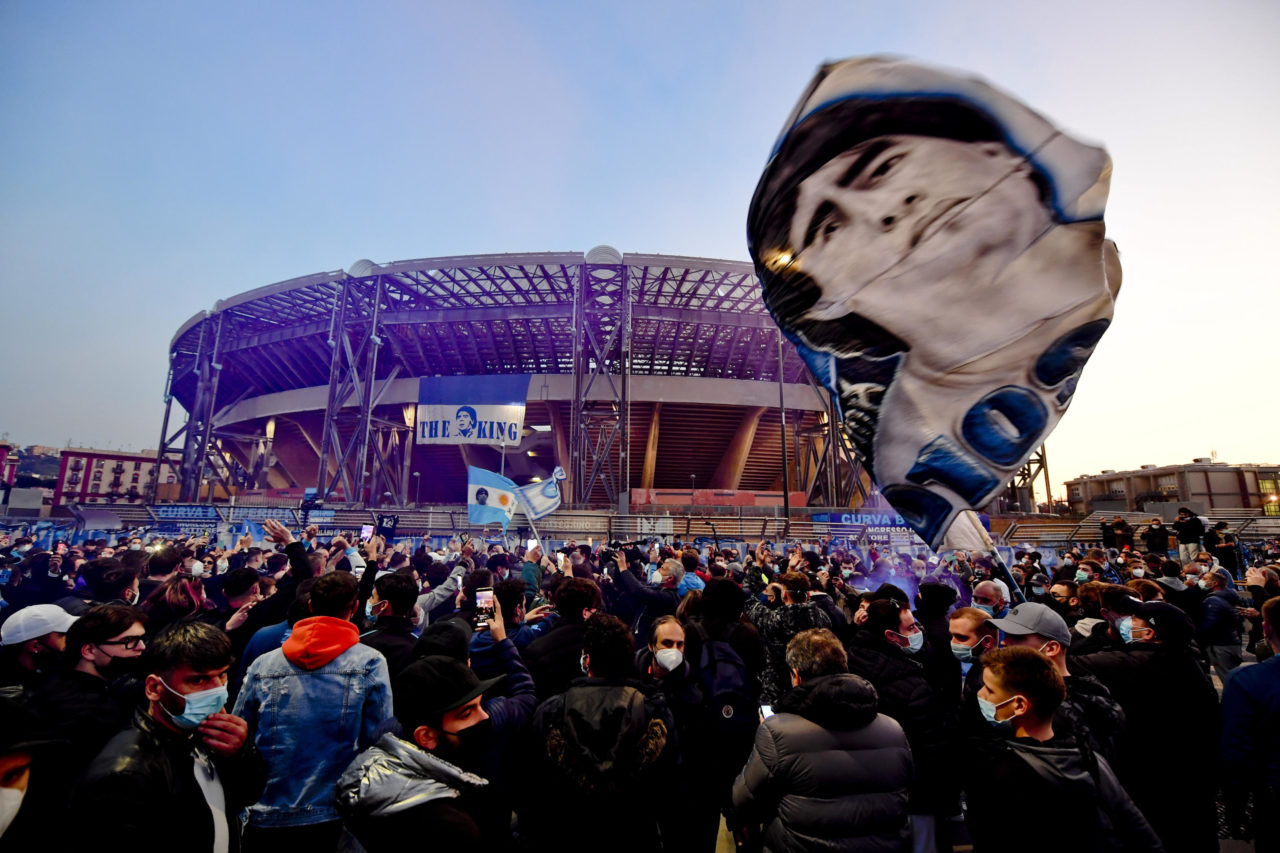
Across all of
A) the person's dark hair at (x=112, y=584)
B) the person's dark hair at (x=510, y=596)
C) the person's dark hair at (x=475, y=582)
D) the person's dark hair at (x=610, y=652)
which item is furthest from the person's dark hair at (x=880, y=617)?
the person's dark hair at (x=112, y=584)

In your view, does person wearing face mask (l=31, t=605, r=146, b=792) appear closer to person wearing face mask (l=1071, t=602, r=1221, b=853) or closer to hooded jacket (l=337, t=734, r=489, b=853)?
hooded jacket (l=337, t=734, r=489, b=853)

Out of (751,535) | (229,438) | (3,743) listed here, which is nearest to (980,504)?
(3,743)

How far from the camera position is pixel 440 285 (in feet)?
101

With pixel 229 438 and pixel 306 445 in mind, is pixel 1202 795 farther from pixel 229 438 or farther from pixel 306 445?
pixel 229 438

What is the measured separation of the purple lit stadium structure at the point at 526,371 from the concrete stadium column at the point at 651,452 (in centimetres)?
12

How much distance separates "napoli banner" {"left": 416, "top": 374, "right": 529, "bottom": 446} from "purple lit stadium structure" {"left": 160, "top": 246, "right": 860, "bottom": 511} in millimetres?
959

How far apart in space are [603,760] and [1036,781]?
4.79 ft

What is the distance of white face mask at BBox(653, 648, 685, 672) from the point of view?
293 centimetres

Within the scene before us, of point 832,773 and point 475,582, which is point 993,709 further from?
point 475,582

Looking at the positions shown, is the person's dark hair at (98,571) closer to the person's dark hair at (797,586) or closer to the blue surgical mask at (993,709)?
the person's dark hair at (797,586)

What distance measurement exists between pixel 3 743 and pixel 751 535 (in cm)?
2368

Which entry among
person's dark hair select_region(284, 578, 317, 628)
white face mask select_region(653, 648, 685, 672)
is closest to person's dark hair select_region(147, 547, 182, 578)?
person's dark hair select_region(284, 578, 317, 628)

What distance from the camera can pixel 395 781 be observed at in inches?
66.8

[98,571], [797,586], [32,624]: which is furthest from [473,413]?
[32,624]
